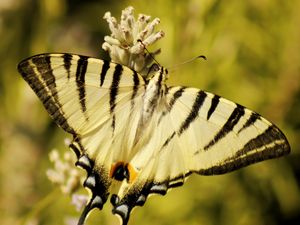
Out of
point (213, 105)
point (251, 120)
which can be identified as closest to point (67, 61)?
point (213, 105)

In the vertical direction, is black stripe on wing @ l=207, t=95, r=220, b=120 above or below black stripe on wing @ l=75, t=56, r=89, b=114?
below

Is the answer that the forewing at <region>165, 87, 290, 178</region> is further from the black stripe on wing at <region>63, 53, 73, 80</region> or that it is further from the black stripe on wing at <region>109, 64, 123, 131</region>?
the black stripe on wing at <region>63, 53, 73, 80</region>

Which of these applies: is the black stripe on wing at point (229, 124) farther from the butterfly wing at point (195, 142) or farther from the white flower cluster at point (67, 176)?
the white flower cluster at point (67, 176)

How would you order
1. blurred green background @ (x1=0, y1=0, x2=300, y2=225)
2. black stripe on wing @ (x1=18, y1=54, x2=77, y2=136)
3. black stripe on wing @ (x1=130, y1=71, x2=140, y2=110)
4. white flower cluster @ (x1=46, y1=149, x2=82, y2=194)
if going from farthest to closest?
blurred green background @ (x1=0, y1=0, x2=300, y2=225)
white flower cluster @ (x1=46, y1=149, x2=82, y2=194)
black stripe on wing @ (x1=130, y1=71, x2=140, y2=110)
black stripe on wing @ (x1=18, y1=54, x2=77, y2=136)

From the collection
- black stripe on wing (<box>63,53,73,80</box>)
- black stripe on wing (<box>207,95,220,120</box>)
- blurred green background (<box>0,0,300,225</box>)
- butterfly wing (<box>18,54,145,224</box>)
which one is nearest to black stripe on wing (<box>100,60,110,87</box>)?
butterfly wing (<box>18,54,145,224</box>)

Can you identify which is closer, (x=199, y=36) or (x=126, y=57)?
(x=126, y=57)

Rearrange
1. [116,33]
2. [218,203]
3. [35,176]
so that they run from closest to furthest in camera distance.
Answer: [116,33]
[218,203]
[35,176]

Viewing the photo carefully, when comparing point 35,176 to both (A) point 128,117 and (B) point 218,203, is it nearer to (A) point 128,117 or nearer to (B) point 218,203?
(B) point 218,203

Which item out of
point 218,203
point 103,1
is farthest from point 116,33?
point 103,1

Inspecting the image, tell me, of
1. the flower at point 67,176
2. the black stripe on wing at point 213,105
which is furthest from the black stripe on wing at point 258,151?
the flower at point 67,176
